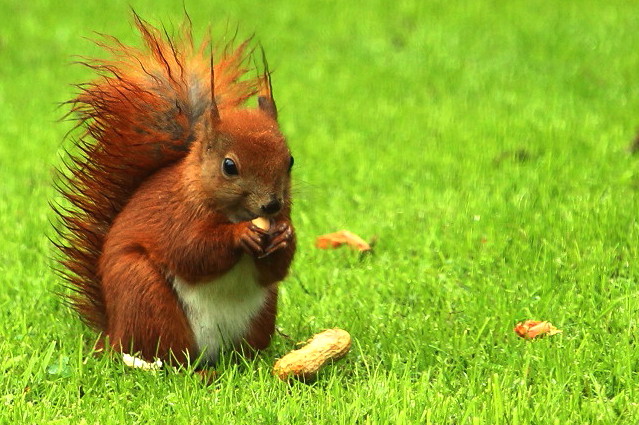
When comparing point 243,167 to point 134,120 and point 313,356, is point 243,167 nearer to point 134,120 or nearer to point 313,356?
point 134,120

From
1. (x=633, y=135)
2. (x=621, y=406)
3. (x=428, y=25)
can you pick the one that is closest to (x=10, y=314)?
(x=621, y=406)

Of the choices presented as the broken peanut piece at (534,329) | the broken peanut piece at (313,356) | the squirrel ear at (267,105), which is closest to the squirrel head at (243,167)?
the squirrel ear at (267,105)

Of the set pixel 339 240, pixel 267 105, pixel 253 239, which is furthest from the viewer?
pixel 339 240

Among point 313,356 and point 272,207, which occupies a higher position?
point 272,207

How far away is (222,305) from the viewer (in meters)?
3.22

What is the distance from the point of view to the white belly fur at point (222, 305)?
3.18 m

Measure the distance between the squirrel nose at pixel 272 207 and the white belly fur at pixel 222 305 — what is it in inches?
8.0

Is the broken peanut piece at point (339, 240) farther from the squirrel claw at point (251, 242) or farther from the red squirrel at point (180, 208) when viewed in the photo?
the squirrel claw at point (251, 242)

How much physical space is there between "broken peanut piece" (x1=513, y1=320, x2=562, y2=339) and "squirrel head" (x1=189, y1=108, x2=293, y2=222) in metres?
0.94

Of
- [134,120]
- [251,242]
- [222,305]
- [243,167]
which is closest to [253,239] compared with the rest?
[251,242]

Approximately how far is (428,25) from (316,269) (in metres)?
4.32

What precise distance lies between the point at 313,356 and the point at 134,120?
0.90 meters

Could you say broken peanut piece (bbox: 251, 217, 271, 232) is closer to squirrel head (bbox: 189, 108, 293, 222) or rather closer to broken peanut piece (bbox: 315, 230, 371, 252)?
squirrel head (bbox: 189, 108, 293, 222)

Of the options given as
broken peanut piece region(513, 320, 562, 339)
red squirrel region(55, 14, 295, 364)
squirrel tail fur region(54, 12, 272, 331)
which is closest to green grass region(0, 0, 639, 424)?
broken peanut piece region(513, 320, 562, 339)
